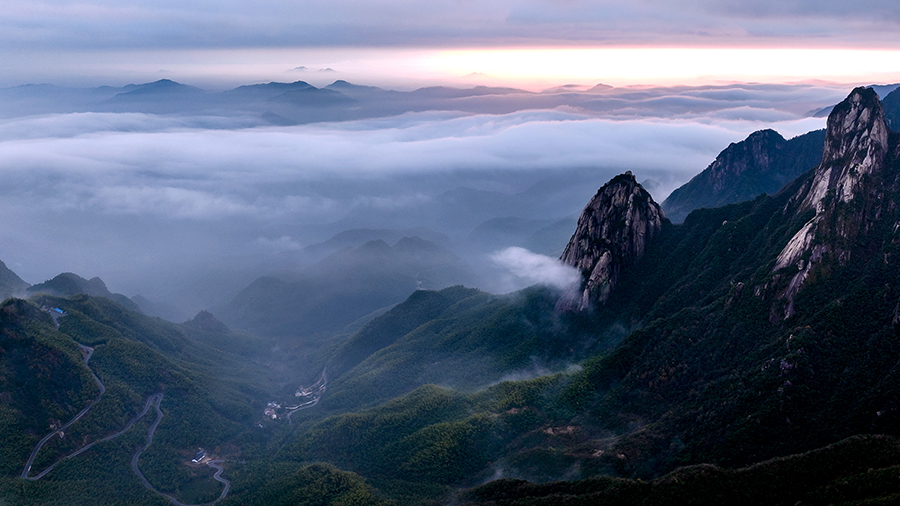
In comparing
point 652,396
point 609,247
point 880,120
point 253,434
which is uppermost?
point 880,120

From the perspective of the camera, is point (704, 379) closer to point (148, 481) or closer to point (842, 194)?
point (842, 194)

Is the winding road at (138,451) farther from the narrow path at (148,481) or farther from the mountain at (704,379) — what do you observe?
the mountain at (704,379)

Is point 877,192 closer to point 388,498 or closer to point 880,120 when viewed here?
point 880,120

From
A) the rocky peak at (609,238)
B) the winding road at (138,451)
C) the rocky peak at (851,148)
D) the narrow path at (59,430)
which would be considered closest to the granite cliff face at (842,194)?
the rocky peak at (851,148)

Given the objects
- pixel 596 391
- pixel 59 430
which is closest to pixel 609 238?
pixel 596 391

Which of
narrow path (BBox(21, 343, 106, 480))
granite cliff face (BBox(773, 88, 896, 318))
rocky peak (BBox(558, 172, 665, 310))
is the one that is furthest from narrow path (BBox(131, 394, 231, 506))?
granite cliff face (BBox(773, 88, 896, 318))

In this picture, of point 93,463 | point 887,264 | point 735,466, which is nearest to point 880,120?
point 887,264
